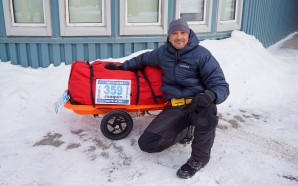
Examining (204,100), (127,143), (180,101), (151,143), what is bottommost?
(127,143)

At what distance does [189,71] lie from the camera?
3.30 m

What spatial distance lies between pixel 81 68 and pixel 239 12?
4.21m

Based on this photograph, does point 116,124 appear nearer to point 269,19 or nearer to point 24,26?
point 24,26

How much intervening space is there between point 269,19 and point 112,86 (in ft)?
23.2

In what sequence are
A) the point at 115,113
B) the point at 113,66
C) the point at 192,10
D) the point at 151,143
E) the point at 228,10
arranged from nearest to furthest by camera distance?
the point at 151,143
the point at 115,113
the point at 113,66
the point at 192,10
the point at 228,10

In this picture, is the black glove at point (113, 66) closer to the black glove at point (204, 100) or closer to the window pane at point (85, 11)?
the black glove at point (204, 100)

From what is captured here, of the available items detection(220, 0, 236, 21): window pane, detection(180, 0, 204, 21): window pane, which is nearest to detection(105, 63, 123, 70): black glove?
detection(180, 0, 204, 21): window pane

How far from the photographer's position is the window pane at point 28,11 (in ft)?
16.9

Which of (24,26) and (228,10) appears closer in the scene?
(24,26)

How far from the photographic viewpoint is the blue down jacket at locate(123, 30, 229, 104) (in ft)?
10.3

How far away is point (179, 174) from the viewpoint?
2.94m

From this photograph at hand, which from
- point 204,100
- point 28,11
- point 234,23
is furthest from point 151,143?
point 234,23

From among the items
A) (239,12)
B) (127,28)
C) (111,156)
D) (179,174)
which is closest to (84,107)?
(111,156)

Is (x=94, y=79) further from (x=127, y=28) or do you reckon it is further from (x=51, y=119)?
(x=127, y=28)
